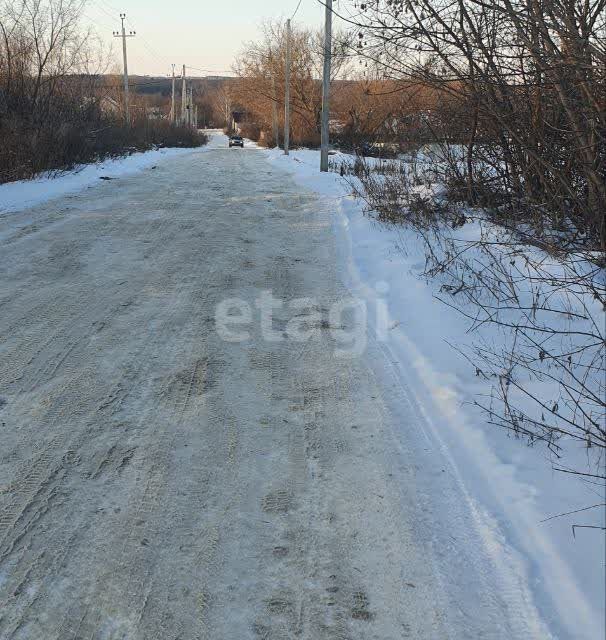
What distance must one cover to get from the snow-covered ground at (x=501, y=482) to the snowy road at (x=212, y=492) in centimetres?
9

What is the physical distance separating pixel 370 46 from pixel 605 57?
2670 mm

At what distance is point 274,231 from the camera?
948 cm

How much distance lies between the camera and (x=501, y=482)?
300 centimetres

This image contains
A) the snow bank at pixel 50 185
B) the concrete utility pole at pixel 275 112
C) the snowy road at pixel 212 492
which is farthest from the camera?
the concrete utility pole at pixel 275 112

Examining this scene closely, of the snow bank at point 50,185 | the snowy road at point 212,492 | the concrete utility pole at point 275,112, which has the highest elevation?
the concrete utility pole at point 275,112

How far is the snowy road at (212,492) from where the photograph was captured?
2238 mm

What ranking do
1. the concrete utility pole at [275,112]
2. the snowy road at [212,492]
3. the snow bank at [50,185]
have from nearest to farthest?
the snowy road at [212,492], the snow bank at [50,185], the concrete utility pole at [275,112]

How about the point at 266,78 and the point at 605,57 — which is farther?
the point at 266,78

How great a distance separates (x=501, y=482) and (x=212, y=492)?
4.64 ft

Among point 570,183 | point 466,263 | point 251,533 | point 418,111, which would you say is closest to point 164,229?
point 418,111

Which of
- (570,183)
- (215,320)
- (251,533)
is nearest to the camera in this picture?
(251,533)

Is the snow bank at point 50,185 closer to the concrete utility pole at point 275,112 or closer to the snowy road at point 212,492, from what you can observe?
the snowy road at point 212,492

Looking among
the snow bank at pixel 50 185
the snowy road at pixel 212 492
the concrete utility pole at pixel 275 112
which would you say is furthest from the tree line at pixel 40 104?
the concrete utility pole at pixel 275 112

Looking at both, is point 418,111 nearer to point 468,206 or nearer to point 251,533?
point 468,206
